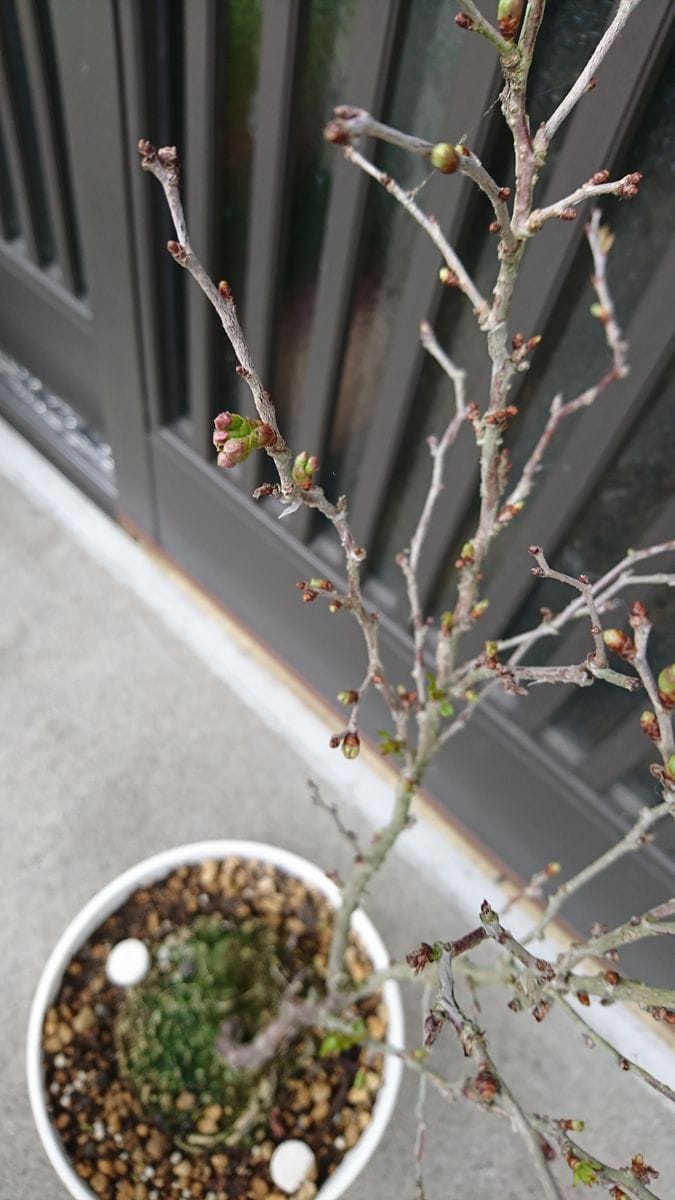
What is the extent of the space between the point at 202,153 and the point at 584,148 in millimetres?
387

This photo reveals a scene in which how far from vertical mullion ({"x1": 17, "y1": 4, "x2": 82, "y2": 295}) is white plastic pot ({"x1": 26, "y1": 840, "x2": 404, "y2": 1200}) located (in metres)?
0.80

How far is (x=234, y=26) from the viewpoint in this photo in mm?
794

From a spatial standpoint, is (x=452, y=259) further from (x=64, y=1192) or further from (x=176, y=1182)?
(x=64, y=1192)

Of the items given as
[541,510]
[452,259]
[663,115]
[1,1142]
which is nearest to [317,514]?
[541,510]

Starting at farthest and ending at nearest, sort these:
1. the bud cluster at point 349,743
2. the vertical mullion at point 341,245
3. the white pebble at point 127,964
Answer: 1. the white pebble at point 127,964
2. the vertical mullion at point 341,245
3. the bud cluster at point 349,743

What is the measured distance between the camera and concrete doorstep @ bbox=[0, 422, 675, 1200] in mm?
992

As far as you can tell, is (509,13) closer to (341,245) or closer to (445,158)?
(445,158)

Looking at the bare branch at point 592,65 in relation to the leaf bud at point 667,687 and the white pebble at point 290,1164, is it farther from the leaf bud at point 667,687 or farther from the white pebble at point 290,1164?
the white pebble at point 290,1164

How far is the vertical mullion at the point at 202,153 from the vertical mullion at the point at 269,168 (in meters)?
0.05

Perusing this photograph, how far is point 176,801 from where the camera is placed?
3.87 feet

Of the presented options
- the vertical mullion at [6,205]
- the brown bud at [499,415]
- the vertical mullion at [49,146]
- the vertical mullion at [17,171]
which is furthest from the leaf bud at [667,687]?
the vertical mullion at [6,205]

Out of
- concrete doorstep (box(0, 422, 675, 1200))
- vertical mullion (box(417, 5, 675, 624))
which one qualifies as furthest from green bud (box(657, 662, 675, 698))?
concrete doorstep (box(0, 422, 675, 1200))

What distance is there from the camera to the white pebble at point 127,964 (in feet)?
3.03

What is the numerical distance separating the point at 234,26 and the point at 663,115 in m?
0.42
